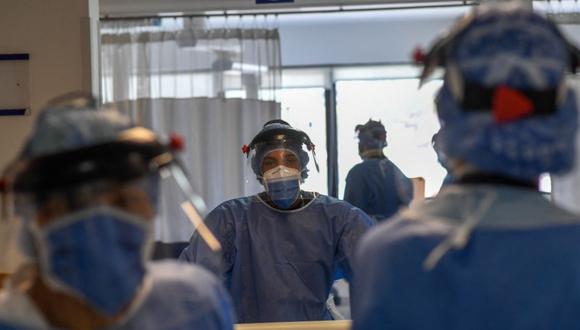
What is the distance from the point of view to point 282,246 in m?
3.42

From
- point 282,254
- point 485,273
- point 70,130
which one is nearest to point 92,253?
point 70,130

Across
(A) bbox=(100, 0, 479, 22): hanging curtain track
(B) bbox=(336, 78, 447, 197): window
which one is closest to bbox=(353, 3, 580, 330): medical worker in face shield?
(A) bbox=(100, 0, 479, 22): hanging curtain track

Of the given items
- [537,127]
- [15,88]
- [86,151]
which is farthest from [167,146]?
[15,88]

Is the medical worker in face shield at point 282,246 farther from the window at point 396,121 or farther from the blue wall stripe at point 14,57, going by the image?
the window at point 396,121

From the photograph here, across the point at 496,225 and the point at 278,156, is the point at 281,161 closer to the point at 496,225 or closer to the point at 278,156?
the point at 278,156

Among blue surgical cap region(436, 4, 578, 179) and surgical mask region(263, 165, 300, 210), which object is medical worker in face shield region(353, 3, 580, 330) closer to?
blue surgical cap region(436, 4, 578, 179)

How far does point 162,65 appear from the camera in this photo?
529cm

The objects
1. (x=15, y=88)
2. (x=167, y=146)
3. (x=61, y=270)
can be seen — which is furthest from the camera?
(x=15, y=88)

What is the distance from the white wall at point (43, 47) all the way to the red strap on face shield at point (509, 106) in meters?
2.66

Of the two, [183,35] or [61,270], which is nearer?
[61,270]

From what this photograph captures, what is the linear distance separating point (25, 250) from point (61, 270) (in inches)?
4.4

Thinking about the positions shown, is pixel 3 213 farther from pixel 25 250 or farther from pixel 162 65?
pixel 162 65

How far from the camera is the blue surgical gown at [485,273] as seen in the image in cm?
138

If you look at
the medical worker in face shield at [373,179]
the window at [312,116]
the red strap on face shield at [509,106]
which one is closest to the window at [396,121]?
the window at [312,116]
